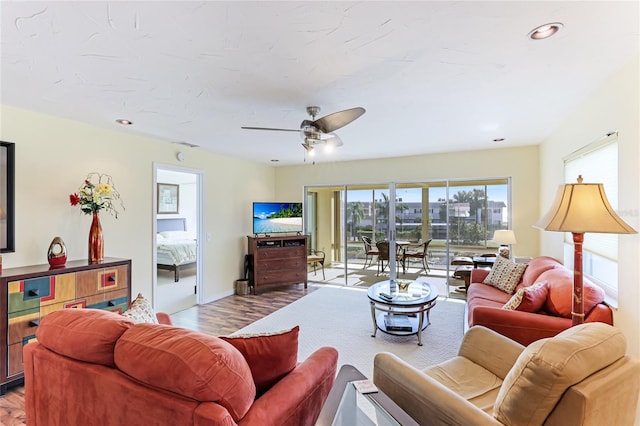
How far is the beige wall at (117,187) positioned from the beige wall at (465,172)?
184 cm

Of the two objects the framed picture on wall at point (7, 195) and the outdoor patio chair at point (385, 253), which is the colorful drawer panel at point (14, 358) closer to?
the framed picture on wall at point (7, 195)

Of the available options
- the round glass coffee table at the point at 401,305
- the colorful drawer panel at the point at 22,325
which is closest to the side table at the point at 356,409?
the round glass coffee table at the point at 401,305

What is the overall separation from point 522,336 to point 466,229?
317cm

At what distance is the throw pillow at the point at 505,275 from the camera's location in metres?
3.65

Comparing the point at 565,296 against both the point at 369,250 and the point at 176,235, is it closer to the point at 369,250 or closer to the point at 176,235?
the point at 369,250

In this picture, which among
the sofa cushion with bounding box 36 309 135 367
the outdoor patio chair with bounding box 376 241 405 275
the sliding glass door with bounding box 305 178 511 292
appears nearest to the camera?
the sofa cushion with bounding box 36 309 135 367

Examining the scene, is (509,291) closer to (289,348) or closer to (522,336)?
(522,336)

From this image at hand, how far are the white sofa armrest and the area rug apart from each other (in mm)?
1256

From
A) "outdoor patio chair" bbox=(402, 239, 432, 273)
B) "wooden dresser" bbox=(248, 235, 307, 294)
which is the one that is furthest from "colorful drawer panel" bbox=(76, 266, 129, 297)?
"outdoor patio chair" bbox=(402, 239, 432, 273)

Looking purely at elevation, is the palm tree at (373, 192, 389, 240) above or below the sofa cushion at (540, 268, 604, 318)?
above

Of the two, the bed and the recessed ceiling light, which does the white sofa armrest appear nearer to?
the recessed ceiling light

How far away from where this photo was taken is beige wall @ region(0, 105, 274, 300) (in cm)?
297

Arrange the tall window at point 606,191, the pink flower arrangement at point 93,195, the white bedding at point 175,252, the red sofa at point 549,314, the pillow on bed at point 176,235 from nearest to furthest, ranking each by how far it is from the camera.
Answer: the red sofa at point 549,314 → the tall window at point 606,191 → the pink flower arrangement at point 93,195 → the white bedding at point 175,252 → the pillow on bed at point 176,235

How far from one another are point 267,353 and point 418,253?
4.99 meters
